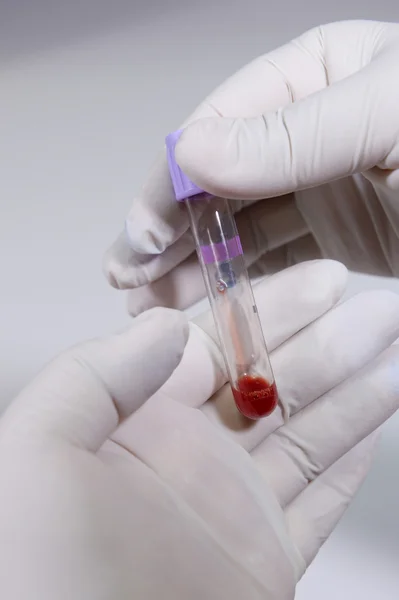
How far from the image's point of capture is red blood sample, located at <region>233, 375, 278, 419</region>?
1.96 ft

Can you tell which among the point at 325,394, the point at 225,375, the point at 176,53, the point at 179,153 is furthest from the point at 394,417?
the point at 176,53

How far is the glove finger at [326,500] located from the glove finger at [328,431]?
0.03 metres

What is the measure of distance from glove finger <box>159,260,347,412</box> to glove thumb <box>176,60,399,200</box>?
16 centimetres

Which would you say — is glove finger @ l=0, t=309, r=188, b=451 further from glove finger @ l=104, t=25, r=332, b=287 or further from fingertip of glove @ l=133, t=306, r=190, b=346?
glove finger @ l=104, t=25, r=332, b=287

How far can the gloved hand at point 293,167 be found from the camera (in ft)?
1.82

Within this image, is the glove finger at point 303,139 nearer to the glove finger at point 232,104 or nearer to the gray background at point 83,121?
the glove finger at point 232,104

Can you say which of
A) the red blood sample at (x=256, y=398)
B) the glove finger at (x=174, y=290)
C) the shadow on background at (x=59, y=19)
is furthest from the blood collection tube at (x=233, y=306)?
the shadow on background at (x=59, y=19)

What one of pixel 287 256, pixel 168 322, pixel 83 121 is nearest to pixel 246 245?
pixel 287 256

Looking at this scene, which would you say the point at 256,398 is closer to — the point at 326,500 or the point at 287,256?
the point at 326,500

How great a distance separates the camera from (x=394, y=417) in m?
0.87

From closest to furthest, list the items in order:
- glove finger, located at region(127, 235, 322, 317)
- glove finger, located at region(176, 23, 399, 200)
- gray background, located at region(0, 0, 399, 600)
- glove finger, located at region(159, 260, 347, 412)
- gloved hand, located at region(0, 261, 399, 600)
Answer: gloved hand, located at region(0, 261, 399, 600) → glove finger, located at region(176, 23, 399, 200) → glove finger, located at region(159, 260, 347, 412) → glove finger, located at region(127, 235, 322, 317) → gray background, located at region(0, 0, 399, 600)

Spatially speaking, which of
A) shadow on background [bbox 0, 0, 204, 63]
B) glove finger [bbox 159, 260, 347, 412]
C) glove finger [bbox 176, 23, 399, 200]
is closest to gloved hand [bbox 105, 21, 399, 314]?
glove finger [bbox 176, 23, 399, 200]

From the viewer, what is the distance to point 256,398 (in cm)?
60

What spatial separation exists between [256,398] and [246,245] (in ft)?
0.90
